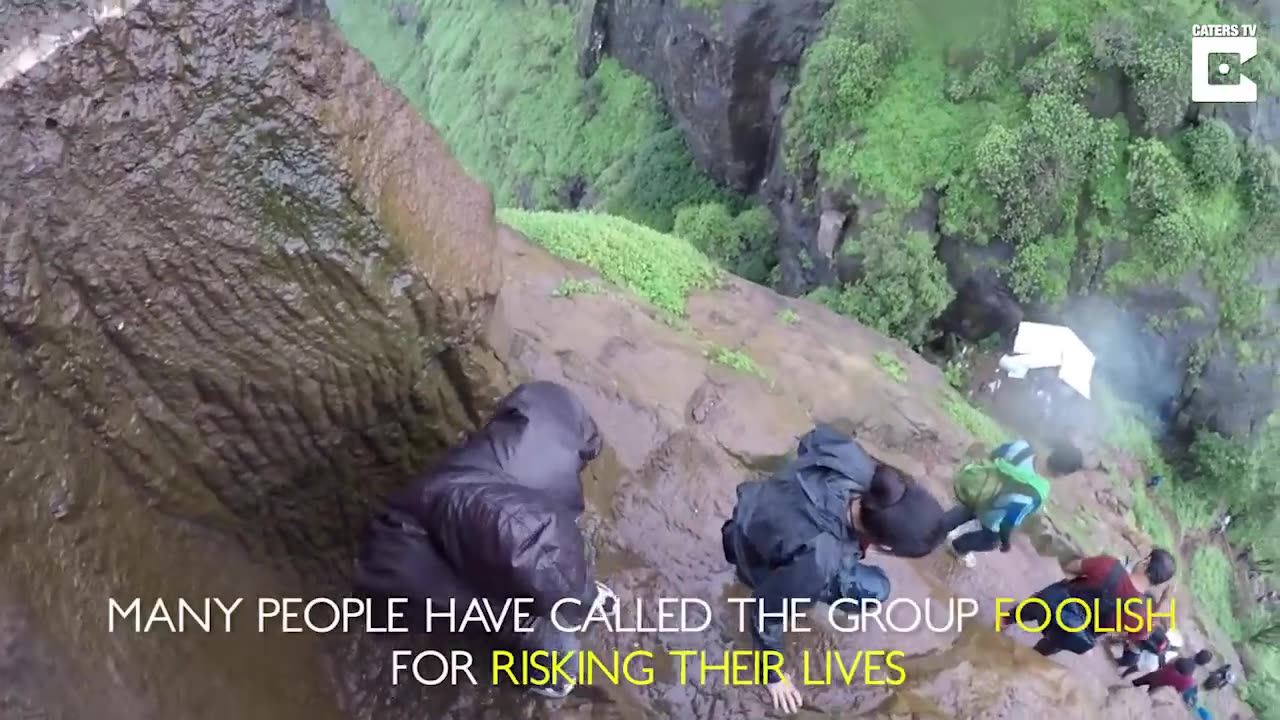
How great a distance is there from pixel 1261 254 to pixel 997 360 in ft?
10.1

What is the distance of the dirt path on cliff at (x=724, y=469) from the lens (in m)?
4.67

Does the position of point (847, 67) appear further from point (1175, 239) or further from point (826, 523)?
point (826, 523)

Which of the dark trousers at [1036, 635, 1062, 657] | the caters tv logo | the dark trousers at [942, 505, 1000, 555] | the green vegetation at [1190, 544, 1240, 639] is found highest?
the caters tv logo

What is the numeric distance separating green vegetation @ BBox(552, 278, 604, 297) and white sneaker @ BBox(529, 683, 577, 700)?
9.86 feet

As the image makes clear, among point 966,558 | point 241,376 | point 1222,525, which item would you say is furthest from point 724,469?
point 1222,525

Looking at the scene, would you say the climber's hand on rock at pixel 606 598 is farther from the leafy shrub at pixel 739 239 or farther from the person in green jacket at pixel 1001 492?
the leafy shrub at pixel 739 239

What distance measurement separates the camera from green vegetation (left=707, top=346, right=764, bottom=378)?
254 inches

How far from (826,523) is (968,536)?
214cm

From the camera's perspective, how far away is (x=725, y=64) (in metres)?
13.3

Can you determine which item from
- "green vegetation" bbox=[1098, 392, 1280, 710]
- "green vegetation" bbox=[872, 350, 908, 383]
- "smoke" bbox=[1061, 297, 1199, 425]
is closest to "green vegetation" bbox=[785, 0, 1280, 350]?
"smoke" bbox=[1061, 297, 1199, 425]

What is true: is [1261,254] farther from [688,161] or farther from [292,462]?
[292,462]

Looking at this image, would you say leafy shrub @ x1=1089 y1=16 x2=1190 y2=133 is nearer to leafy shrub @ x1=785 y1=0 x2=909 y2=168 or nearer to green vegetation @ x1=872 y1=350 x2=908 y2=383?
leafy shrub @ x1=785 y1=0 x2=909 y2=168

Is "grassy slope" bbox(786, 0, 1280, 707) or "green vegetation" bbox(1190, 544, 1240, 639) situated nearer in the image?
"grassy slope" bbox(786, 0, 1280, 707)

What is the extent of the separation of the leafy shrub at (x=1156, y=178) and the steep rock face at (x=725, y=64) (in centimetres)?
438
